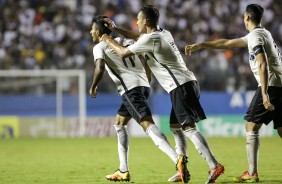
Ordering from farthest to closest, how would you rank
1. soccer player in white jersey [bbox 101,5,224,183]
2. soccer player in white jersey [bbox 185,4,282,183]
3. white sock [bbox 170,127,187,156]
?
white sock [bbox 170,127,187,156], soccer player in white jersey [bbox 101,5,224,183], soccer player in white jersey [bbox 185,4,282,183]

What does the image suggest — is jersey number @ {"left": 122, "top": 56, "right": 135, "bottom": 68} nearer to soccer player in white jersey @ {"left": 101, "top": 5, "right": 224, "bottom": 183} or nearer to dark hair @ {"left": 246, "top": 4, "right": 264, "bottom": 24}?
soccer player in white jersey @ {"left": 101, "top": 5, "right": 224, "bottom": 183}

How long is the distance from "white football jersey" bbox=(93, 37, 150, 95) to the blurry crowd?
11.5 metres

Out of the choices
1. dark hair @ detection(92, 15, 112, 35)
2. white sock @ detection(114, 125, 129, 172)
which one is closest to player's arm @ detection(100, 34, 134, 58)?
dark hair @ detection(92, 15, 112, 35)

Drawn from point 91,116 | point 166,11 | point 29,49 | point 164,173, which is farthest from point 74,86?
point 164,173

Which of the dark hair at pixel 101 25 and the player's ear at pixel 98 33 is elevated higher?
the dark hair at pixel 101 25

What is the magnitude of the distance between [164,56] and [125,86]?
997mm

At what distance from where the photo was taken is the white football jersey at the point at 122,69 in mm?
9867

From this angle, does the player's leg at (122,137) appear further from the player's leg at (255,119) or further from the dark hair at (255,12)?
the dark hair at (255,12)

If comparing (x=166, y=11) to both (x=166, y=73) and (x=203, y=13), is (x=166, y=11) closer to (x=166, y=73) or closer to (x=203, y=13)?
(x=203, y=13)

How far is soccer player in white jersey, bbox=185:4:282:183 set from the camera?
29.3 ft

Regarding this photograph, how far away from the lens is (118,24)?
81.3 ft

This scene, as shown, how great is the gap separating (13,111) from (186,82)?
12.9m

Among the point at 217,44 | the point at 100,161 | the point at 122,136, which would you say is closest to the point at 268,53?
the point at 217,44

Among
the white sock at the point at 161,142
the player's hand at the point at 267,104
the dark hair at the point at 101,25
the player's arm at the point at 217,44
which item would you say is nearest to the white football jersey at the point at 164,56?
the player's arm at the point at 217,44
